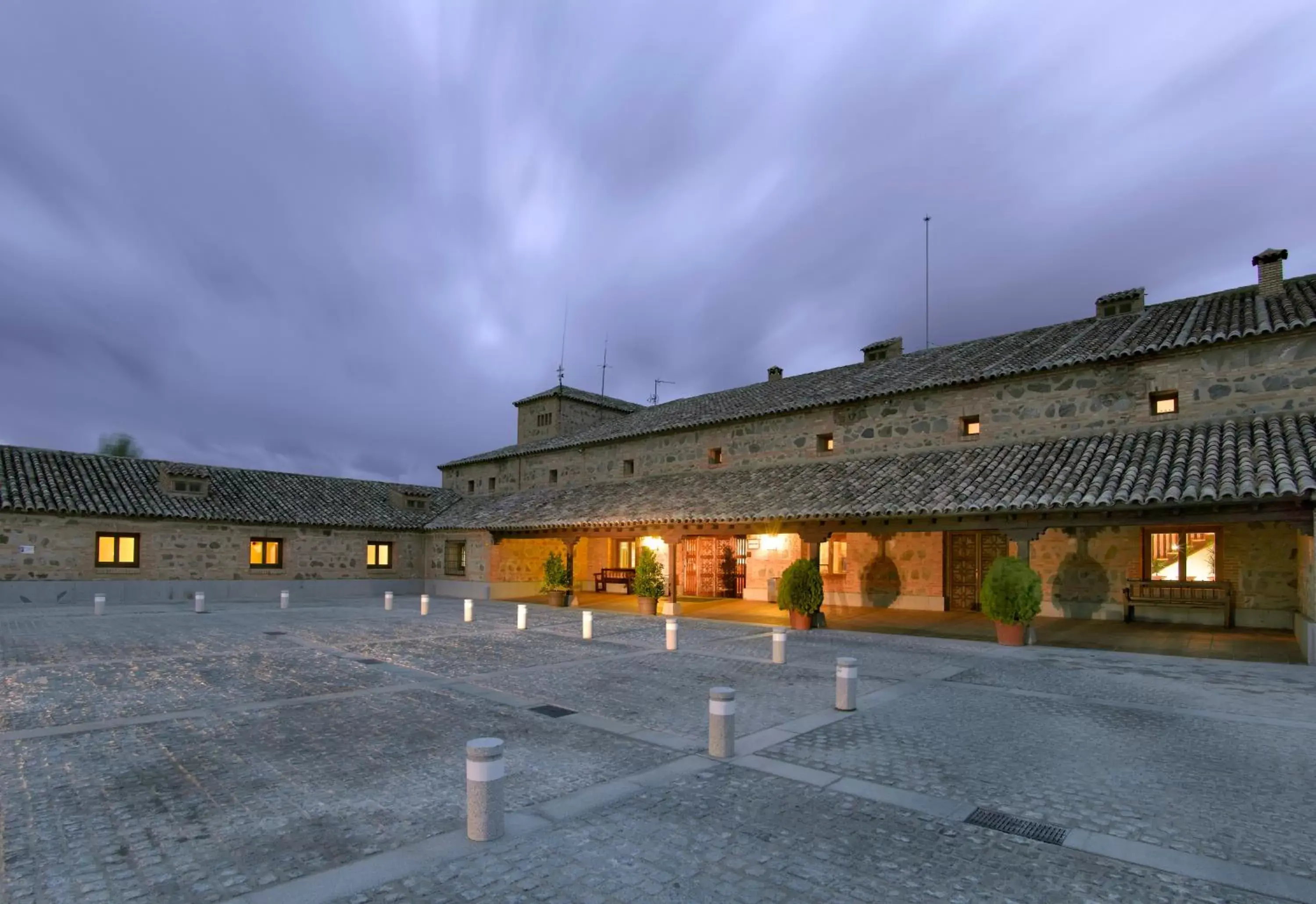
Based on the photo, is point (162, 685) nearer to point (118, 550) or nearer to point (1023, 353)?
point (118, 550)

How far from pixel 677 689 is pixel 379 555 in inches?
910

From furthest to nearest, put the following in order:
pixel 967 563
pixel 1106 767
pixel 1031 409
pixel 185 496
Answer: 1. pixel 185 496
2. pixel 967 563
3. pixel 1031 409
4. pixel 1106 767

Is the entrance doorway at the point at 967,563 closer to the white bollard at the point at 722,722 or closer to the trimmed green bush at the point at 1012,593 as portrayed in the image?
the trimmed green bush at the point at 1012,593

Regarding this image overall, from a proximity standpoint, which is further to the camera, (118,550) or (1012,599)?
(118,550)

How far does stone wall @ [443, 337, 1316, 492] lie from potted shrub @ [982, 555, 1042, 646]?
185 inches

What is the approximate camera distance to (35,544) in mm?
21344

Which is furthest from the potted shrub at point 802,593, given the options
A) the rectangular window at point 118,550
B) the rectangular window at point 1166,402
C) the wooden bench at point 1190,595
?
the rectangular window at point 118,550

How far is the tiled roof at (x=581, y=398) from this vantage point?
35062 mm

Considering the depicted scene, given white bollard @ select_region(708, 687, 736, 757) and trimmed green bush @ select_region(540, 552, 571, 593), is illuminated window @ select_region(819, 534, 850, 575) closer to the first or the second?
trimmed green bush @ select_region(540, 552, 571, 593)

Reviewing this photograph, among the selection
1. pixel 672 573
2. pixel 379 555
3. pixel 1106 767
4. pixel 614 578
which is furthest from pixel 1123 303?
pixel 379 555

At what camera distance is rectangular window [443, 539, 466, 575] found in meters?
29.0

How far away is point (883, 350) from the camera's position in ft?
78.3

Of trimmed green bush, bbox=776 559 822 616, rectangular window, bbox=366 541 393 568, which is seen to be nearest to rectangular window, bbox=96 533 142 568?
rectangular window, bbox=366 541 393 568

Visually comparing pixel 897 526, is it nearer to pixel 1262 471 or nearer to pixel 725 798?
pixel 1262 471
